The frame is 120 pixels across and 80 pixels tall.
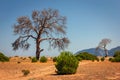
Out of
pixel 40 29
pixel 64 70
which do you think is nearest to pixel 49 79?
pixel 64 70

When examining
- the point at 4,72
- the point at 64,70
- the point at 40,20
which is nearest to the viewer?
the point at 64,70

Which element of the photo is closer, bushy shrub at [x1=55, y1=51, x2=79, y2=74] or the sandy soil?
the sandy soil

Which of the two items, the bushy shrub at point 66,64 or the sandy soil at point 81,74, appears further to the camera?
the bushy shrub at point 66,64

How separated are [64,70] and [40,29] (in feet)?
95.8

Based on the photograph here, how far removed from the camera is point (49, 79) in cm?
1800

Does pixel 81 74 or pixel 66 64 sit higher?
pixel 66 64

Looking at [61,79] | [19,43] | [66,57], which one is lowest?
[61,79]

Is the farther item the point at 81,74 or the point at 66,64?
the point at 66,64

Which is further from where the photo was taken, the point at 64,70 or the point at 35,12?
the point at 35,12

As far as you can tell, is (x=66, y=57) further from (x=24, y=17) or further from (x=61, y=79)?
(x=24, y=17)

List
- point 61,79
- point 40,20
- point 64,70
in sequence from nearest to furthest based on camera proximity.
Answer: point 61,79 < point 64,70 < point 40,20

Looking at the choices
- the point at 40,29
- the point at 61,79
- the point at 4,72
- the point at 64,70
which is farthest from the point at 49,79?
the point at 40,29

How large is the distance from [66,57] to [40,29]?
28146mm

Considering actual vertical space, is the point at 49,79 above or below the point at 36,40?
below
